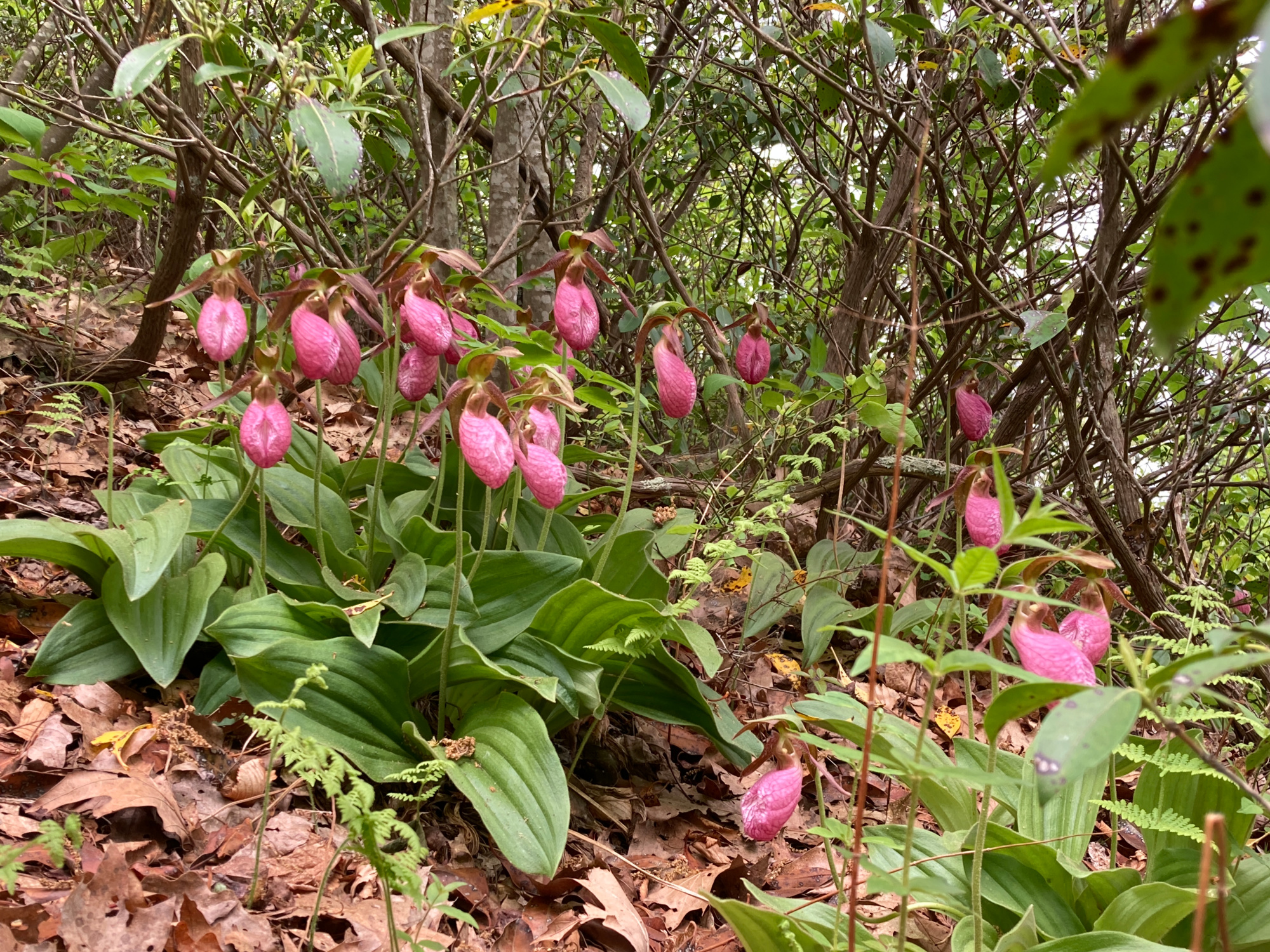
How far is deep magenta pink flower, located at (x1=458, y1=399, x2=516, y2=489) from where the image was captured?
1855 millimetres

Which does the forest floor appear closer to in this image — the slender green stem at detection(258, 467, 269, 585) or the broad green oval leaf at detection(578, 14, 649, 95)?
the slender green stem at detection(258, 467, 269, 585)

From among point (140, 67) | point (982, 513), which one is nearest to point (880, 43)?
point (982, 513)

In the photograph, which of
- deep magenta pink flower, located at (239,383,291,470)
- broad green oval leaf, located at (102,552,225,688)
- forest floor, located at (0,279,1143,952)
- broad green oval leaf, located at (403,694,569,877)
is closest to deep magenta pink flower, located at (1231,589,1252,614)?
forest floor, located at (0,279,1143,952)

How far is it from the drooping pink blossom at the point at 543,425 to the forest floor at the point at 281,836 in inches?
34.8

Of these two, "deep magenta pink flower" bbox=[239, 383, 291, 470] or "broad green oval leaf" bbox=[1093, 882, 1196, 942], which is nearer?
"broad green oval leaf" bbox=[1093, 882, 1196, 942]

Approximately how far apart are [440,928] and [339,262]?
2.09 m

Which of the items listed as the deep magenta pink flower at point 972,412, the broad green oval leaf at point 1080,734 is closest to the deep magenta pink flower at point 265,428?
the broad green oval leaf at point 1080,734

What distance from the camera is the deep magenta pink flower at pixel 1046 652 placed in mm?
1517

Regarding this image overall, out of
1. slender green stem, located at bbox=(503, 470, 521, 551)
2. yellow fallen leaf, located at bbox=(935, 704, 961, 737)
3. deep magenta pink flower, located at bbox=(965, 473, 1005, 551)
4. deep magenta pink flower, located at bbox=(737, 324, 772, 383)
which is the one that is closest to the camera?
deep magenta pink flower, located at bbox=(965, 473, 1005, 551)

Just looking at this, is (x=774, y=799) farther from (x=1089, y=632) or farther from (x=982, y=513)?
(x=982, y=513)

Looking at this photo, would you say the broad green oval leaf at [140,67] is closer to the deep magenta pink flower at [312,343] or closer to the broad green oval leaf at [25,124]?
the broad green oval leaf at [25,124]

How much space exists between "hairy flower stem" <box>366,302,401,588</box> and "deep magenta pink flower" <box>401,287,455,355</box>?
0.05m

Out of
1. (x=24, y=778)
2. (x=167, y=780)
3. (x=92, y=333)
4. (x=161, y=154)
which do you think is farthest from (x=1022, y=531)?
(x=92, y=333)

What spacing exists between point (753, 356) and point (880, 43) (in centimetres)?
106
